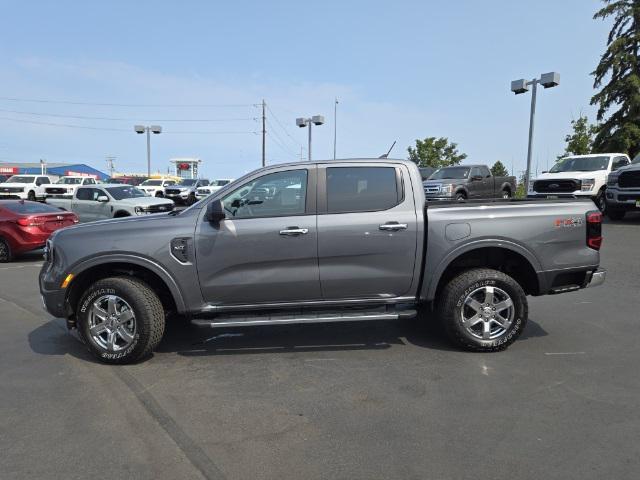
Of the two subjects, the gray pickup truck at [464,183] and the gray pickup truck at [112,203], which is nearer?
the gray pickup truck at [112,203]

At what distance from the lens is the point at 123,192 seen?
15.9 m

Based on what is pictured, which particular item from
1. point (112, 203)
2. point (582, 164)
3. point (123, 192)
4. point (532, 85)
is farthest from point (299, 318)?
point (532, 85)

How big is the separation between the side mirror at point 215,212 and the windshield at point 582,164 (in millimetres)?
15461

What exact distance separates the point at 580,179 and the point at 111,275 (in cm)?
1530

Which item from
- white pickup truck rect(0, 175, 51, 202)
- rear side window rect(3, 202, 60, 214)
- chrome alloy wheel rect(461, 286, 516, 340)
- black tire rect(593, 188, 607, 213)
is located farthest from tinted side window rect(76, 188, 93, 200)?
white pickup truck rect(0, 175, 51, 202)

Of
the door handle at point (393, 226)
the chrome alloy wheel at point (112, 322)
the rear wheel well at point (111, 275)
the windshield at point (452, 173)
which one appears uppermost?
the windshield at point (452, 173)

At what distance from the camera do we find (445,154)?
48031 mm

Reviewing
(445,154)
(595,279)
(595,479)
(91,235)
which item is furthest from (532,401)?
(445,154)

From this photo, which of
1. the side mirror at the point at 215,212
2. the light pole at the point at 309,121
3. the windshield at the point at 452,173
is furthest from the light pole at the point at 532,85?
the side mirror at the point at 215,212

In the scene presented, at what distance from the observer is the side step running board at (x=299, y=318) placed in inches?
178

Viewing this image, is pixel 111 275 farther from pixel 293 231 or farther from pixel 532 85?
pixel 532 85

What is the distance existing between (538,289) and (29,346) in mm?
5322

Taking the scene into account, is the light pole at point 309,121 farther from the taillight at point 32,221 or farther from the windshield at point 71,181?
the taillight at point 32,221

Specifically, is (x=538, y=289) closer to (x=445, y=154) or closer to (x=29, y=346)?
(x=29, y=346)
